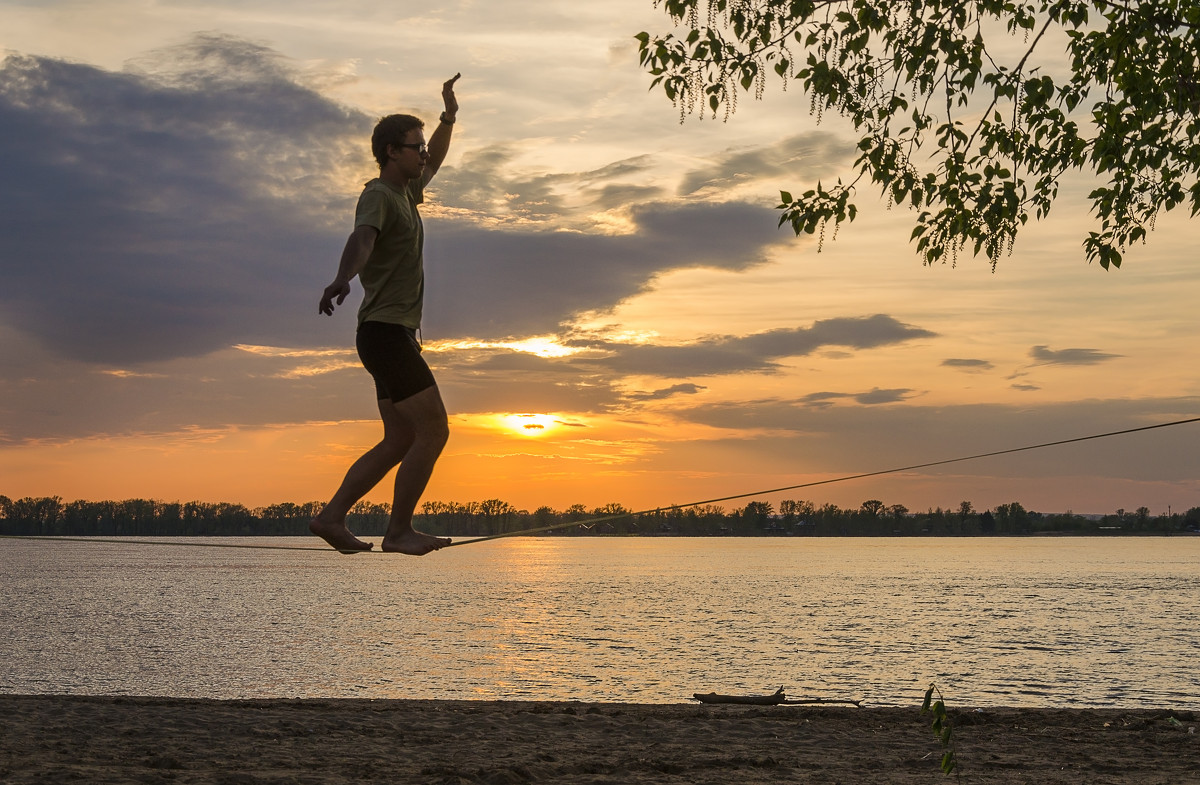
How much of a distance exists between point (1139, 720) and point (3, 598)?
80097mm

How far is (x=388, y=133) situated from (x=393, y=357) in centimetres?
129

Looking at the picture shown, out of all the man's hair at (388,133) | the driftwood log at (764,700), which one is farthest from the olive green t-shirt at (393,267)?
the driftwood log at (764,700)

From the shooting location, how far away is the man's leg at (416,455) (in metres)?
5.98

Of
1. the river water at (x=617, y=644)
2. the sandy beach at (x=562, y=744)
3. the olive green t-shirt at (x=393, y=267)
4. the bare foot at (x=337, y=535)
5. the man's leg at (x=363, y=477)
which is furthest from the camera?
the river water at (x=617, y=644)

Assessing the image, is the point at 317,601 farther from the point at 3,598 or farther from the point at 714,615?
the point at 714,615

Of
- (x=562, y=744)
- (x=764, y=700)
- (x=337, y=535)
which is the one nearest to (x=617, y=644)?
(x=764, y=700)

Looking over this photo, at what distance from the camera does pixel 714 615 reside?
58.4 meters

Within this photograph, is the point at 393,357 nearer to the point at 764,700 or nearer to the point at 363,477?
the point at 363,477

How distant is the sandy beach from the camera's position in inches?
466

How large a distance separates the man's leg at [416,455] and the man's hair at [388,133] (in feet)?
4.50

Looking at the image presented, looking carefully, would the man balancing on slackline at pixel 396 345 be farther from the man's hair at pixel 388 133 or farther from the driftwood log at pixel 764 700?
the driftwood log at pixel 764 700

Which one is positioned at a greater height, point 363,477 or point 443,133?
point 443,133

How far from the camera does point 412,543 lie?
6211 millimetres

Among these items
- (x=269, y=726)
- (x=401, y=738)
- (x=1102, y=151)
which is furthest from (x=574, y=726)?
(x=1102, y=151)
